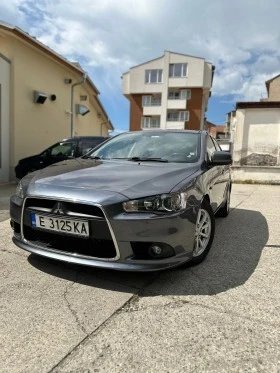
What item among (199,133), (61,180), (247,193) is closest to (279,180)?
(247,193)

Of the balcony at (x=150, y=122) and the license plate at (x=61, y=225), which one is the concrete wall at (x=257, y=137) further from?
the balcony at (x=150, y=122)

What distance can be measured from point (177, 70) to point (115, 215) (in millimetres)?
41577

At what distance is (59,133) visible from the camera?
12.6 metres

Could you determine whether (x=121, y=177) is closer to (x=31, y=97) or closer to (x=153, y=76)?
(x=31, y=97)

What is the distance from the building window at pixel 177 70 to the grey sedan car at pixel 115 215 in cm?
4010

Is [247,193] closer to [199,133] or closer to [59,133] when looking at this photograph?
[199,133]

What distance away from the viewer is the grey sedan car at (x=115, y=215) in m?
2.49

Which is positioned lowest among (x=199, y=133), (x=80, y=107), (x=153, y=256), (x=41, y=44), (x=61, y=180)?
(x=153, y=256)

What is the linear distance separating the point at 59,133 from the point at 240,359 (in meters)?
11.8

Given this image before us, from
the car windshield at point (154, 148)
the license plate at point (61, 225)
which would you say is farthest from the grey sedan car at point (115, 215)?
the car windshield at point (154, 148)

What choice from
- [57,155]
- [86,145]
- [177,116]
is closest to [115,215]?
[86,145]

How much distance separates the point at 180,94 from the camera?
1626 inches

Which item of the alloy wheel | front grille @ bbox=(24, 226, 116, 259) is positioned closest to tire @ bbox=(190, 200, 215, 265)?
the alloy wheel

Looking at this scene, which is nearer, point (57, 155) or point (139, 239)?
point (139, 239)
